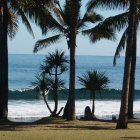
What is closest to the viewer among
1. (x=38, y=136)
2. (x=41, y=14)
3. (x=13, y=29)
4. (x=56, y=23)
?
(x=38, y=136)

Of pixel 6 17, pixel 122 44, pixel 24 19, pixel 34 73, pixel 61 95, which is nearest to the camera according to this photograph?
pixel 6 17

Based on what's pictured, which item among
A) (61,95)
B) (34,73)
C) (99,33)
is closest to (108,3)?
(99,33)

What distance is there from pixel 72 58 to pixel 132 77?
4.11 meters

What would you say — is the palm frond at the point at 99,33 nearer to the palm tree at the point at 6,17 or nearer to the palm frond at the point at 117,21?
the palm frond at the point at 117,21

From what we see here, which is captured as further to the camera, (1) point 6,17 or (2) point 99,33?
(2) point 99,33

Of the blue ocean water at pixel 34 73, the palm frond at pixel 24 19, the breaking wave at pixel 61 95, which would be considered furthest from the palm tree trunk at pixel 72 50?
the breaking wave at pixel 61 95

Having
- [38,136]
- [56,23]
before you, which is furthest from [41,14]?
[38,136]

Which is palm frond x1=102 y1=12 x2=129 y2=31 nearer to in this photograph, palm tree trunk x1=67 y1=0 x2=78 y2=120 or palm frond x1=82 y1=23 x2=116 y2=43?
palm frond x1=82 y1=23 x2=116 y2=43

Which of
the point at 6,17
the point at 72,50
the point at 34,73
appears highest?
the point at 6,17

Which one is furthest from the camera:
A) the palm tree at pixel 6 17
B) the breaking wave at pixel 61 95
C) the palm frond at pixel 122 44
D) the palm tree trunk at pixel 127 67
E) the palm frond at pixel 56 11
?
the breaking wave at pixel 61 95

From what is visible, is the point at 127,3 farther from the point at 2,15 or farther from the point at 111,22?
the point at 2,15

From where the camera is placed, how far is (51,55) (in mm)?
23156

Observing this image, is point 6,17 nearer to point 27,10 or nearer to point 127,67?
point 27,10

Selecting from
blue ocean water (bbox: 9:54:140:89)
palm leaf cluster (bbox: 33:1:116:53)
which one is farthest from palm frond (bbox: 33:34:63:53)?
blue ocean water (bbox: 9:54:140:89)
